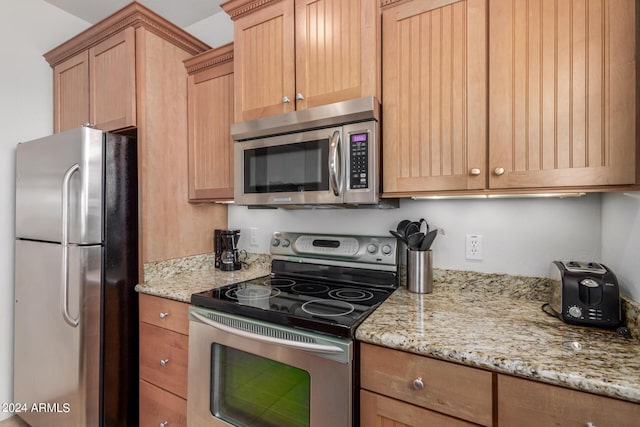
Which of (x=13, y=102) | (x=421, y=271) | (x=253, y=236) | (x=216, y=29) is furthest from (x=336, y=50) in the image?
(x=13, y=102)

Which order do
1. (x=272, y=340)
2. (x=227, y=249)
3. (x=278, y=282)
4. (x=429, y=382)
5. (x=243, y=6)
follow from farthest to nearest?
(x=227, y=249) → (x=278, y=282) → (x=243, y=6) → (x=272, y=340) → (x=429, y=382)

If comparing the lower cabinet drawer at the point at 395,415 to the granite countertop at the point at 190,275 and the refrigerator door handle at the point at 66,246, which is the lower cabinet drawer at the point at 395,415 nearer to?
the granite countertop at the point at 190,275

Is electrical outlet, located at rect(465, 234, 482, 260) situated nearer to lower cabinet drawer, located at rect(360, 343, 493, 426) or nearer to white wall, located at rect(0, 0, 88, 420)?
lower cabinet drawer, located at rect(360, 343, 493, 426)

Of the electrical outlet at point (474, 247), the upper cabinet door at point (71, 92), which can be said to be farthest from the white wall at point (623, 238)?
the upper cabinet door at point (71, 92)

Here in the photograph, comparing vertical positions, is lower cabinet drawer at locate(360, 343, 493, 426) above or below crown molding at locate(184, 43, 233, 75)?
below

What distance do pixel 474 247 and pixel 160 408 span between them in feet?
5.82

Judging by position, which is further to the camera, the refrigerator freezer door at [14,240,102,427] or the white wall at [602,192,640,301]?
the refrigerator freezer door at [14,240,102,427]

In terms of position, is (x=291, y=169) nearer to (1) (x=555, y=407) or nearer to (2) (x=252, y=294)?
(2) (x=252, y=294)

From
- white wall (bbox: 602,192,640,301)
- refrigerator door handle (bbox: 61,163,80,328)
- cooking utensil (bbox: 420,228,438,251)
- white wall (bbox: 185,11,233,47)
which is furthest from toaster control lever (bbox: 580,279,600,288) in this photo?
white wall (bbox: 185,11,233,47)

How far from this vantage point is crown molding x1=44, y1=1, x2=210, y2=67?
1.67 metres

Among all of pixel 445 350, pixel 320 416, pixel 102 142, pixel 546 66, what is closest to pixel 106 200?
pixel 102 142

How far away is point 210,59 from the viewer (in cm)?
183

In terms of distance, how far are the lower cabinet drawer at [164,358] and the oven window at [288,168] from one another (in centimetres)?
84

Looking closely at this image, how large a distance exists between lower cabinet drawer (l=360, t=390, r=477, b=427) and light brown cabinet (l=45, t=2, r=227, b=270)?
139 centimetres
